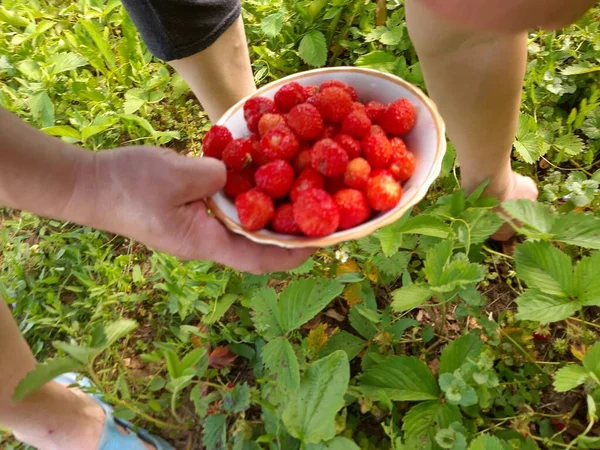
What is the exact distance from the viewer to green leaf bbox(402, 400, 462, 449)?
1.06 m

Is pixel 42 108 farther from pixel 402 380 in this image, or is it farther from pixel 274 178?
pixel 402 380

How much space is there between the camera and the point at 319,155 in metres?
1.06

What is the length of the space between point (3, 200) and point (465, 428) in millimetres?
1039

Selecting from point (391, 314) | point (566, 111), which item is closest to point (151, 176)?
point (391, 314)

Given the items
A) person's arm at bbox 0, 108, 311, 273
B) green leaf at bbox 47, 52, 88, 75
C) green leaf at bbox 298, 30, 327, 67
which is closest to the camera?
person's arm at bbox 0, 108, 311, 273

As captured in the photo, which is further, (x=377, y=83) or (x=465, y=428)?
(x=377, y=83)

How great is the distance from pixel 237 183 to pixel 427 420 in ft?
2.02

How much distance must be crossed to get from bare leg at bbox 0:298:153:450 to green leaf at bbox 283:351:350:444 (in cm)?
55

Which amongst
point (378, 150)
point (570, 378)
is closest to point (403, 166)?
point (378, 150)

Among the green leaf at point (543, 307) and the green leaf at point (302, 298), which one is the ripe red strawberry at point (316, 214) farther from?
the green leaf at point (543, 307)

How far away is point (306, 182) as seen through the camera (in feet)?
3.45

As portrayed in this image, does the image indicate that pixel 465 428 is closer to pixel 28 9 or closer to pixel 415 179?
pixel 415 179

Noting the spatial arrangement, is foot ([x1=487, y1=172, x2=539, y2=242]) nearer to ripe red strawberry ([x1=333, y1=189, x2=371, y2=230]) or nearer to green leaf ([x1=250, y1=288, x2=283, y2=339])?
ripe red strawberry ([x1=333, y1=189, x2=371, y2=230])

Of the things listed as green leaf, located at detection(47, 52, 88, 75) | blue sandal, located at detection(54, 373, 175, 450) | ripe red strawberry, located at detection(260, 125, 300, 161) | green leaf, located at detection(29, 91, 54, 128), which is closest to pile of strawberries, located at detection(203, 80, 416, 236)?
ripe red strawberry, located at detection(260, 125, 300, 161)
